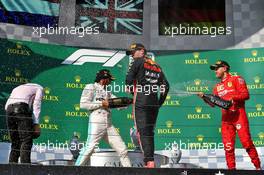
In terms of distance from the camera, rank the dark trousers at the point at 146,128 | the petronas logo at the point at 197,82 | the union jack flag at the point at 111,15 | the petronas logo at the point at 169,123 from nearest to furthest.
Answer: the dark trousers at the point at 146,128
the petronas logo at the point at 169,123
the petronas logo at the point at 197,82
the union jack flag at the point at 111,15

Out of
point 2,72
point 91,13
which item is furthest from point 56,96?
point 91,13

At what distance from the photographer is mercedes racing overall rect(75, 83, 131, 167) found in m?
4.39

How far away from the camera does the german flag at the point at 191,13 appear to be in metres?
6.04

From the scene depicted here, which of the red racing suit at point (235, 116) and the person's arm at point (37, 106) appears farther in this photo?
the red racing suit at point (235, 116)

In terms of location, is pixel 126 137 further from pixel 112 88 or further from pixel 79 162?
pixel 79 162

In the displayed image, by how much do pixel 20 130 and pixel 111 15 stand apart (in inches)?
85.2

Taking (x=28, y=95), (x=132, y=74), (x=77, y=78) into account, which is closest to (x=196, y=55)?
(x=77, y=78)

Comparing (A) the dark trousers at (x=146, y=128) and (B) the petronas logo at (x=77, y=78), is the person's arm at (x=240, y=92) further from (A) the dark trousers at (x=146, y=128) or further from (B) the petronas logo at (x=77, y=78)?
(B) the petronas logo at (x=77, y=78)

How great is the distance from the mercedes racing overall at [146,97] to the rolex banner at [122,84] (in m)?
1.06

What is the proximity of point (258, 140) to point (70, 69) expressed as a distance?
1.81m

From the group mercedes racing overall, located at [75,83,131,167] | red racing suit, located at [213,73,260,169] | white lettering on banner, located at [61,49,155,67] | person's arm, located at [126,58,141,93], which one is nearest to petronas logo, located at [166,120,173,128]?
white lettering on banner, located at [61,49,155,67]

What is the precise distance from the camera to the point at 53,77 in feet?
18.7

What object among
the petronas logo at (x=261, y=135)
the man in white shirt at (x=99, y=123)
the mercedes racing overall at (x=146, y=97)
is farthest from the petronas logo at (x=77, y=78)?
the petronas logo at (x=261, y=135)

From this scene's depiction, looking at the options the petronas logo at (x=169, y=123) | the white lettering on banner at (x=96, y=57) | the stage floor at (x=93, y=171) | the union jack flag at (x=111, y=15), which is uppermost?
the union jack flag at (x=111, y=15)
